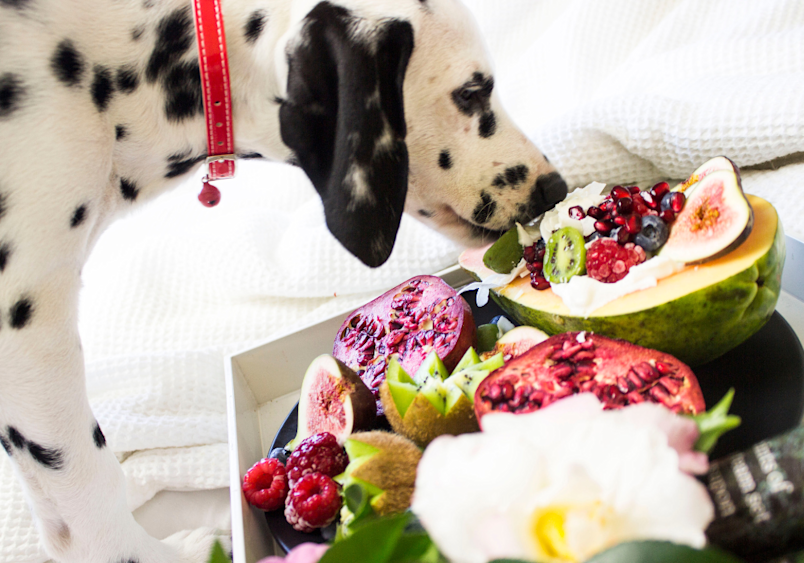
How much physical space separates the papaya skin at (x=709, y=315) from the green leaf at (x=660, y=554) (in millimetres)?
492

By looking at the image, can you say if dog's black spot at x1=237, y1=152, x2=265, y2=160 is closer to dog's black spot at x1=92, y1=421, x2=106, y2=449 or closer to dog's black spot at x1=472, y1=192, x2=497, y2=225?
dog's black spot at x1=472, y1=192, x2=497, y2=225

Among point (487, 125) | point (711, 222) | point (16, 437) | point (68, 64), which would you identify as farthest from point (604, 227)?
point (16, 437)

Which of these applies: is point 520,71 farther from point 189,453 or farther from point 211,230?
point 189,453

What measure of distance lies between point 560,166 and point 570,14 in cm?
83

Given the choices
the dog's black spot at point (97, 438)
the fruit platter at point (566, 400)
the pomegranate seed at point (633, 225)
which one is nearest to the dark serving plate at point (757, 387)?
the fruit platter at point (566, 400)

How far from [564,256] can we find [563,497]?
635 millimetres

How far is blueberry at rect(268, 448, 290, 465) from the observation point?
2.92ft

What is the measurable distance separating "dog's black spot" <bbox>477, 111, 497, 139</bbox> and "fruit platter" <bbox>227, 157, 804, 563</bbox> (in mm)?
190

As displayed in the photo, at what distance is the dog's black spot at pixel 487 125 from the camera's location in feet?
3.35

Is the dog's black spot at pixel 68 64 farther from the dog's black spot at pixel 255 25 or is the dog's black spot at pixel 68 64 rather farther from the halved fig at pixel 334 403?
the halved fig at pixel 334 403

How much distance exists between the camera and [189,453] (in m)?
1.25

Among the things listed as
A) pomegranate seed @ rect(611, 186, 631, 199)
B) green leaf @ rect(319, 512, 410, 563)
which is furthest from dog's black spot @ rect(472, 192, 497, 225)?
green leaf @ rect(319, 512, 410, 563)

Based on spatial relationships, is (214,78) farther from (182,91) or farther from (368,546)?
(368,546)

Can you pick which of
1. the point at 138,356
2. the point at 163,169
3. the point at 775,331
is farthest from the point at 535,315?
the point at 138,356
